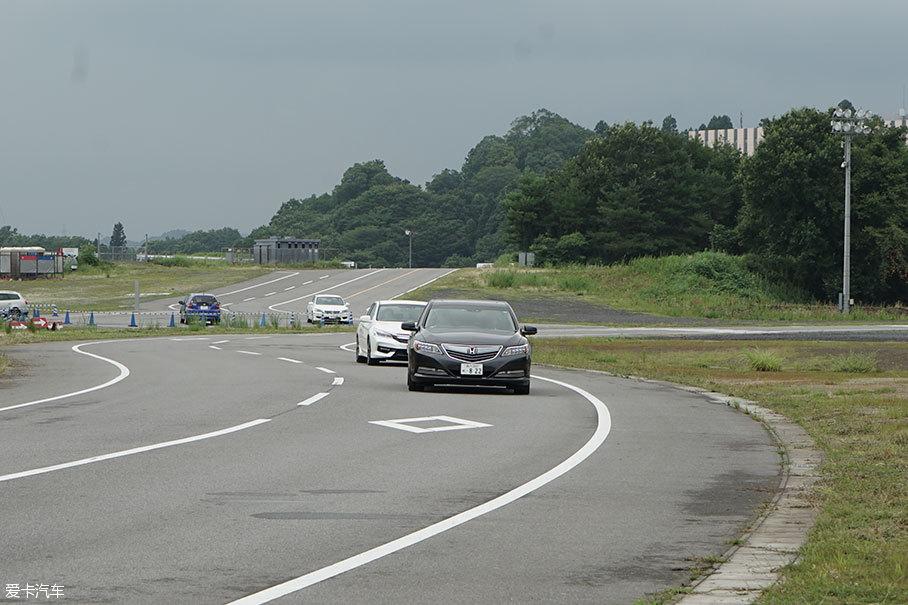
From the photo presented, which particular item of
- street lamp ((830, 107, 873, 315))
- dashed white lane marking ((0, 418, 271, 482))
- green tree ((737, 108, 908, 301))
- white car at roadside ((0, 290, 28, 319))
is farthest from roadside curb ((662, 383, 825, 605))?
green tree ((737, 108, 908, 301))

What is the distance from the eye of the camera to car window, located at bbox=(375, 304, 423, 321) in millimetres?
30062

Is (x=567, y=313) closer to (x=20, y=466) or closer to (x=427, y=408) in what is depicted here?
(x=427, y=408)

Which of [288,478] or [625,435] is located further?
[625,435]

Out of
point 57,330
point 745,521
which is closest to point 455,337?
point 745,521

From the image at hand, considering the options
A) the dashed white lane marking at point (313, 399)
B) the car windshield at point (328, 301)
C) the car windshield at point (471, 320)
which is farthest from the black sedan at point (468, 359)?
the car windshield at point (328, 301)

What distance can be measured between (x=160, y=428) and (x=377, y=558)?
7.84 m

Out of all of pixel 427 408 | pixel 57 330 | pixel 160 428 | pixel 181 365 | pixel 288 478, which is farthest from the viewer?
pixel 57 330

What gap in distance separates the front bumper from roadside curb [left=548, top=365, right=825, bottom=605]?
7.01 m

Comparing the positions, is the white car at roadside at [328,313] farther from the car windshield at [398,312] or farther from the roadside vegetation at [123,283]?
the car windshield at [398,312]

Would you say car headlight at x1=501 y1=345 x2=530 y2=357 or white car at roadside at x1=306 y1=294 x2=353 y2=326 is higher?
car headlight at x1=501 y1=345 x2=530 y2=357

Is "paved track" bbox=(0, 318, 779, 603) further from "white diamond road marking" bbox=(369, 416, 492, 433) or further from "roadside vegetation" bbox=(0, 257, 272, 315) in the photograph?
"roadside vegetation" bbox=(0, 257, 272, 315)

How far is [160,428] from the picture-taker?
14.3 meters

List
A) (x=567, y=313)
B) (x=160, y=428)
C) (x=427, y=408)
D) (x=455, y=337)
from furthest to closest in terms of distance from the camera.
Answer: (x=567, y=313)
(x=455, y=337)
(x=427, y=408)
(x=160, y=428)

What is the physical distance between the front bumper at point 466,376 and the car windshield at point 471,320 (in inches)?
47.5
